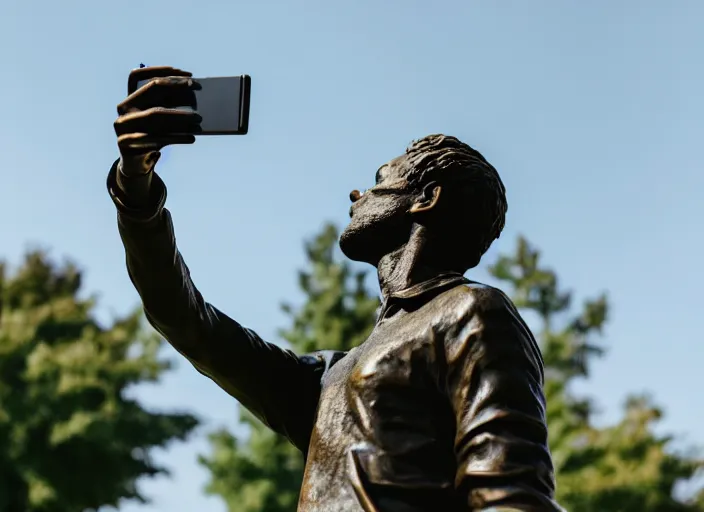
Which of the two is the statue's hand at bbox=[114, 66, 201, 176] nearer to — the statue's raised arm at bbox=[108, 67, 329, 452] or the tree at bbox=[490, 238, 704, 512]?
the statue's raised arm at bbox=[108, 67, 329, 452]

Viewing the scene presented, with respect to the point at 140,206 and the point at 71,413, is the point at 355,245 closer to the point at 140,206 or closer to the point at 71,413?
the point at 140,206

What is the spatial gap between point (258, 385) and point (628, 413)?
17.8 m

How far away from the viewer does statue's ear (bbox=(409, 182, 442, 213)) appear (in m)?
3.33

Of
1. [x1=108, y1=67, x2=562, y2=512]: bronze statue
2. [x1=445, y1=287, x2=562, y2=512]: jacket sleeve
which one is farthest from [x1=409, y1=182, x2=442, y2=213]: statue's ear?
[x1=445, y1=287, x2=562, y2=512]: jacket sleeve

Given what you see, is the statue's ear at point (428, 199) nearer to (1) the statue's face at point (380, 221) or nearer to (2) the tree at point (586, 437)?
(1) the statue's face at point (380, 221)

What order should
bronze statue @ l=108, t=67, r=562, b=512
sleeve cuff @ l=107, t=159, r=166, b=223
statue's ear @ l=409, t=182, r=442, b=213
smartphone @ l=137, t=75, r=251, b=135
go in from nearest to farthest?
bronze statue @ l=108, t=67, r=562, b=512 → smartphone @ l=137, t=75, r=251, b=135 → sleeve cuff @ l=107, t=159, r=166, b=223 → statue's ear @ l=409, t=182, r=442, b=213

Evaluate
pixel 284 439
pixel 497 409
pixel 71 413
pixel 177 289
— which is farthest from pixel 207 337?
pixel 71 413

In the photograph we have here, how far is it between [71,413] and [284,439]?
4.06 metres

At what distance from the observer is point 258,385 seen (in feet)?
11.4

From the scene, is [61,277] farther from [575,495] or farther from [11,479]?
[575,495]

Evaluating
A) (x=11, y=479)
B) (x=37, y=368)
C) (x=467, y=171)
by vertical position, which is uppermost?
(x=37, y=368)

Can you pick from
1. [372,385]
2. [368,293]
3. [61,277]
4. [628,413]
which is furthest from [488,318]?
[61,277]

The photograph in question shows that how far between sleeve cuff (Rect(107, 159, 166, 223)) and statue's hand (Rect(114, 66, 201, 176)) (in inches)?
3.4

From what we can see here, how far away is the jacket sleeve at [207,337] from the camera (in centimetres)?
324
